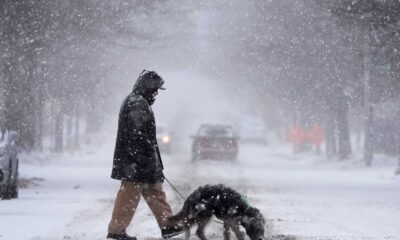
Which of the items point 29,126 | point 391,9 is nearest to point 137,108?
point 391,9

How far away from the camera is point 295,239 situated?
895 cm

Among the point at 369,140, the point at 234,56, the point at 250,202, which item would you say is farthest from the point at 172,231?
the point at 234,56

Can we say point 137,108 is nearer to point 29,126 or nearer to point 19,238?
point 19,238

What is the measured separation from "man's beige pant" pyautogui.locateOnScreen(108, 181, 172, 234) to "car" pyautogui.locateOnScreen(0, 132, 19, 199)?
6.10m

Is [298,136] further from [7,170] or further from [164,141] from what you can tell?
[7,170]

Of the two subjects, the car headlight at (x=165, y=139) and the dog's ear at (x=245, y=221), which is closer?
the dog's ear at (x=245, y=221)

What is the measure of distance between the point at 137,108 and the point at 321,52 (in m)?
21.9

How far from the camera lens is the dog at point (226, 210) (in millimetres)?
8047

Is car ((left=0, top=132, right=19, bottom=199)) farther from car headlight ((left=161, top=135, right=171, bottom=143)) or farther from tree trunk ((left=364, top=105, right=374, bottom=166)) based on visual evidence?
car headlight ((left=161, top=135, right=171, bottom=143))

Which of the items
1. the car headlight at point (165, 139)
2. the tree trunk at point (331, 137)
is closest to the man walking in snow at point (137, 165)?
the tree trunk at point (331, 137)

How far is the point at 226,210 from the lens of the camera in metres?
8.20

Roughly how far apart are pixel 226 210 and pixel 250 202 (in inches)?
236

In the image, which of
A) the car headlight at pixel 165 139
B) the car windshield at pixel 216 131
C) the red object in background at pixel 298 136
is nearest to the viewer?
the car windshield at pixel 216 131

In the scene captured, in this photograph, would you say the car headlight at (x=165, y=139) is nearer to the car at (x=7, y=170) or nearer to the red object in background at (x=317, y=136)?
the red object in background at (x=317, y=136)
